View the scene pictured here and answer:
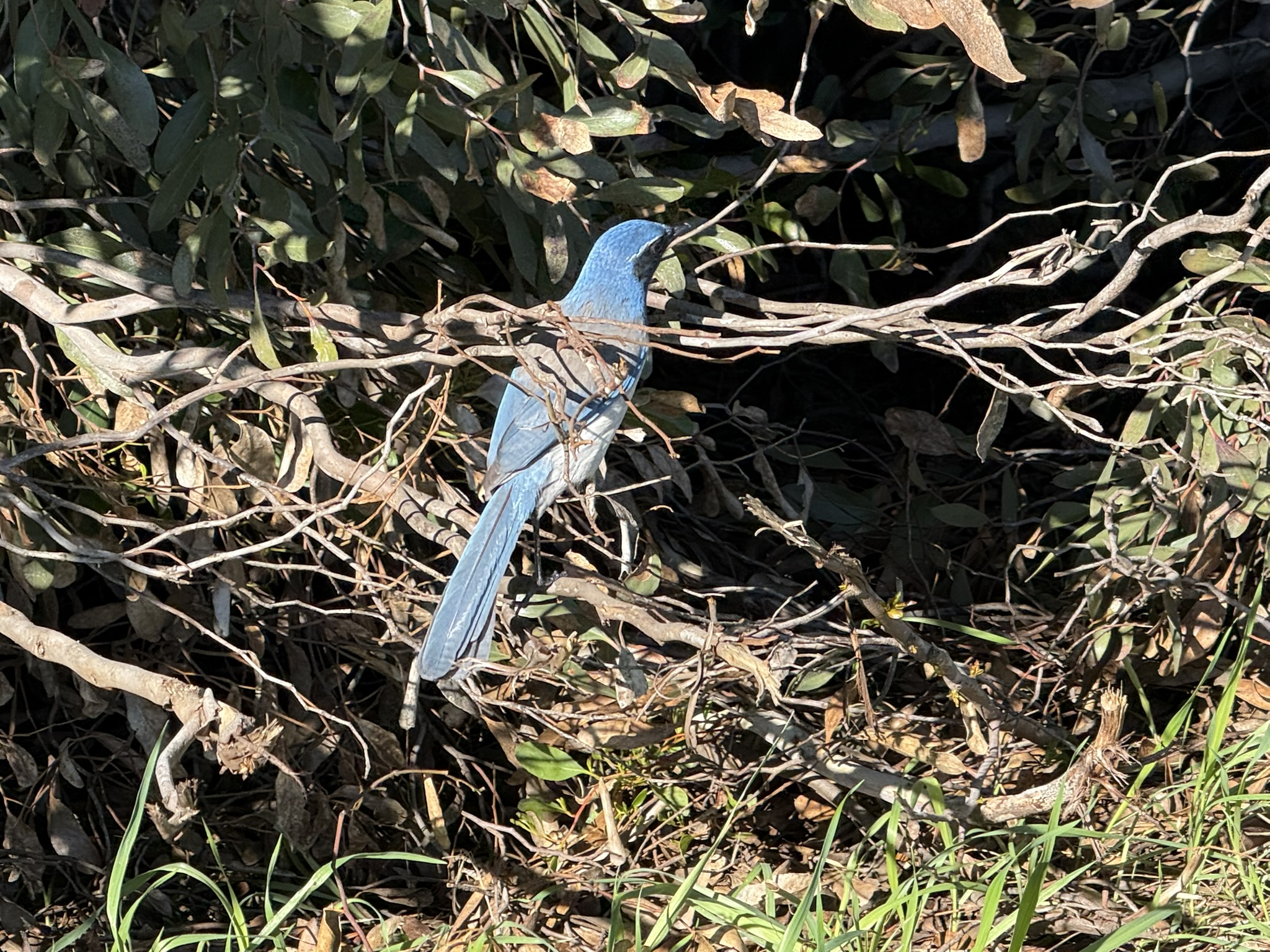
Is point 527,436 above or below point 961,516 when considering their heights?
above

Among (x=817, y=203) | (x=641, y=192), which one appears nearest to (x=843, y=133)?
(x=817, y=203)

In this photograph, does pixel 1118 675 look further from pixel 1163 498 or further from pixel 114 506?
pixel 114 506

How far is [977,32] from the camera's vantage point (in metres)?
2.04

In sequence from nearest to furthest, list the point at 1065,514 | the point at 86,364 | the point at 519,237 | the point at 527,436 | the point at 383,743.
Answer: the point at 86,364 → the point at 519,237 → the point at 527,436 → the point at 383,743 → the point at 1065,514

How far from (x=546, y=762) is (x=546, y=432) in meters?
0.93

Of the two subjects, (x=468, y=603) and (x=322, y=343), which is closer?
(x=322, y=343)

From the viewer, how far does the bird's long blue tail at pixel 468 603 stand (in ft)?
8.80

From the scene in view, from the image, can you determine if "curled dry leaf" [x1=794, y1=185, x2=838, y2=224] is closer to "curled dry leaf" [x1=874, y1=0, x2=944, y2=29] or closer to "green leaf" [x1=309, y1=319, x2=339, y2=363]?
"curled dry leaf" [x1=874, y1=0, x2=944, y2=29]

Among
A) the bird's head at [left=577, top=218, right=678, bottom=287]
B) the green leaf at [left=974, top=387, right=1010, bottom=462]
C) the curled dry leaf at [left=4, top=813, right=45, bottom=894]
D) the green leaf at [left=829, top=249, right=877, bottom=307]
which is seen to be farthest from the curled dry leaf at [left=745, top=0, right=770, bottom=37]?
the curled dry leaf at [left=4, top=813, right=45, bottom=894]

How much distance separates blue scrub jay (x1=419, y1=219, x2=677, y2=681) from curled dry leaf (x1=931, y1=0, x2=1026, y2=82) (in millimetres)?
908

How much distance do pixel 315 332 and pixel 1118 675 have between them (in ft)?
7.60

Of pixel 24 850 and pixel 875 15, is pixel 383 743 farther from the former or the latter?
pixel 875 15

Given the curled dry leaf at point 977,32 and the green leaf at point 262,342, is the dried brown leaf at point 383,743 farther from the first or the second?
the curled dry leaf at point 977,32

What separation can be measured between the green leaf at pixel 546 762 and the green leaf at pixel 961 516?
3.96ft
